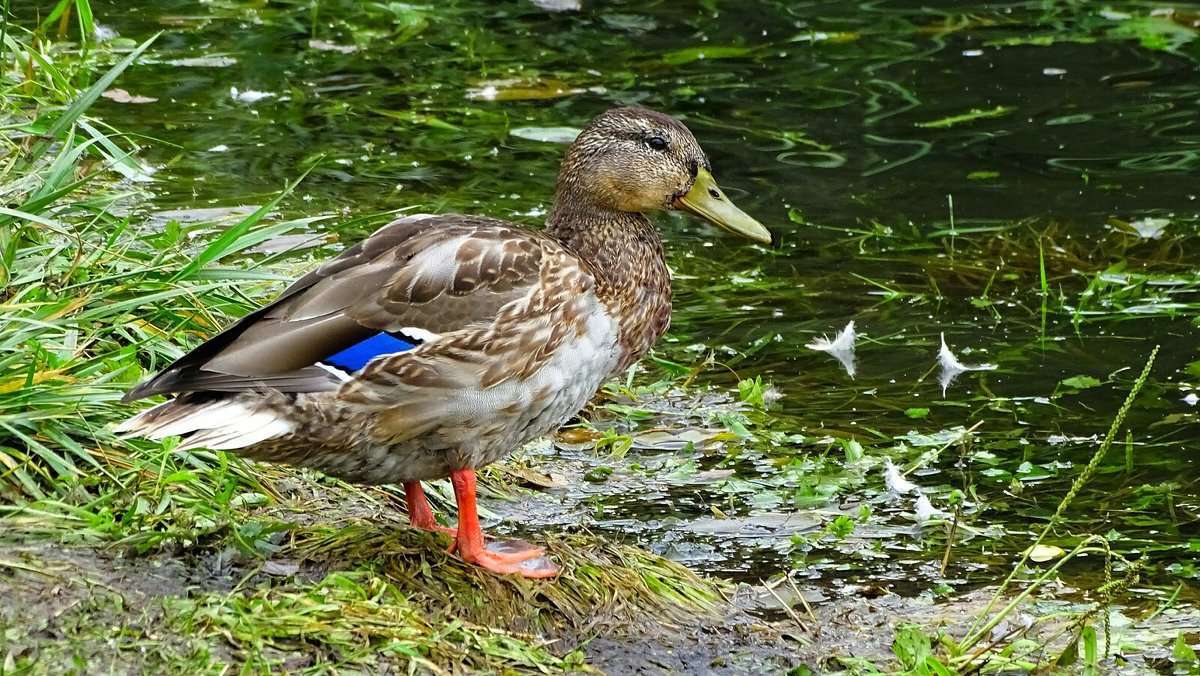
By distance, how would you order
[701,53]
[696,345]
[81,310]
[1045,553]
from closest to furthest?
[81,310]
[1045,553]
[696,345]
[701,53]

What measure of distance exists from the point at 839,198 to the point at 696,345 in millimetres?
1826

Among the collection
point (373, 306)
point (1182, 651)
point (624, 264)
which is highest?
point (373, 306)

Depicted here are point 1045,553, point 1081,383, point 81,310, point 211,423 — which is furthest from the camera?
point 1081,383

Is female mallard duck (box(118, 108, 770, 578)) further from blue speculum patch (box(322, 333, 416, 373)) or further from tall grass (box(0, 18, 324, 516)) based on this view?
tall grass (box(0, 18, 324, 516))

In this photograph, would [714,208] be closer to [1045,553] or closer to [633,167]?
[633,167]

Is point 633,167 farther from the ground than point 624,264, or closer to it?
farther from the ground

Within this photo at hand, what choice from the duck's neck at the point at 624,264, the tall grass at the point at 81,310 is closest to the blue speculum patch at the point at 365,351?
the tall grass at the point at 81,310

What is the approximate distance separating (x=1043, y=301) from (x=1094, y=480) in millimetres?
1411

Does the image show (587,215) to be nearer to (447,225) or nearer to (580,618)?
(447,225)

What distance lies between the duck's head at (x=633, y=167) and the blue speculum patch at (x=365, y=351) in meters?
1.08

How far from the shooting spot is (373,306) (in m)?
4.04

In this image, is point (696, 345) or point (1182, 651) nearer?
point (1182, 651)

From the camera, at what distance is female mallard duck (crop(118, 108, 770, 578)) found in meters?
3.84

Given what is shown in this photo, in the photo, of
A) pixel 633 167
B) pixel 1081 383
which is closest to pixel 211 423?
pixel 633 167
